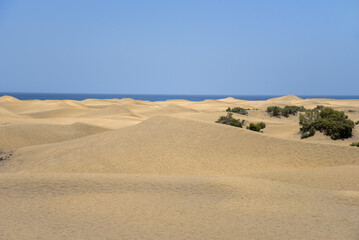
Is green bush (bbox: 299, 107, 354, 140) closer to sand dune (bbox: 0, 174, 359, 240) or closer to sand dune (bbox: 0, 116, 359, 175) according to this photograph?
sand dune (bbox: 0, 116, 359, 175)

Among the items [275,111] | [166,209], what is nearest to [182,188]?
[166,209]

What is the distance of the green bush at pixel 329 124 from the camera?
23828 millimetres

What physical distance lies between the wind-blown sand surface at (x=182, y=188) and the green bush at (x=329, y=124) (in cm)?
603

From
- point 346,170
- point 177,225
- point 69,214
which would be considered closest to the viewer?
point 177,225

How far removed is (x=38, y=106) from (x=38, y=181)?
52.7 metres

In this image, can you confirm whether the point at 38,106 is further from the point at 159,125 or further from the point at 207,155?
the point at 207,155

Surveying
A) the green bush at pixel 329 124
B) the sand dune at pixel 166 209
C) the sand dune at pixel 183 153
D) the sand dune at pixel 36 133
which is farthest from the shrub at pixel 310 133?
the sand dune at pixel 36 133

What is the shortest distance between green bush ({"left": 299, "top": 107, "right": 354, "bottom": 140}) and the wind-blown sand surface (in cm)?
603

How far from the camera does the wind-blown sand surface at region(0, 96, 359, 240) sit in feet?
27.3

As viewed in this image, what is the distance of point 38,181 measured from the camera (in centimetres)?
1170

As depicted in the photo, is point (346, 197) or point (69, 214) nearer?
point (69, 214)

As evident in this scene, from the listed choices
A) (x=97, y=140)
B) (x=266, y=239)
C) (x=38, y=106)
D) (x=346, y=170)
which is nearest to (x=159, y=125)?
(x=97, y=140)

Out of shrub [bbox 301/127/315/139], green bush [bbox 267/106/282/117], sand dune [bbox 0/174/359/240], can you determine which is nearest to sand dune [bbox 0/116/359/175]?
sand dune [bbox 0/174/359/240]

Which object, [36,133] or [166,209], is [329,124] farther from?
[36,133]
